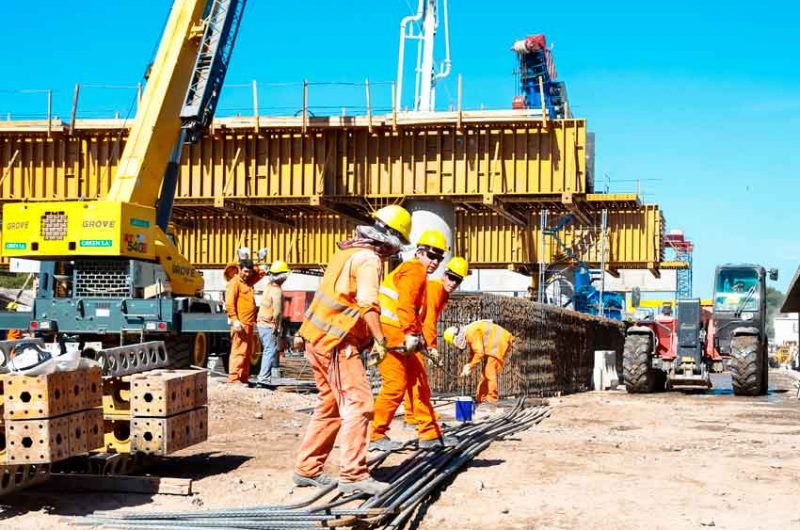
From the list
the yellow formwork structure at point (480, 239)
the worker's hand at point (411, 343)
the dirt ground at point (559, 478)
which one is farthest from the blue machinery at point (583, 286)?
the worker's hand at point (411, 343)

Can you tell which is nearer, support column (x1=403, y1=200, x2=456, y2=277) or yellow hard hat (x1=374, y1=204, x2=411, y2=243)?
yellow hard hat (x1=374, y1=204, x2=411, y2=243)

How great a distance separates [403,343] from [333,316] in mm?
1862

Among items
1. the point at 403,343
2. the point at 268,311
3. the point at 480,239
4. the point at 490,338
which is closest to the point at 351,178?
the point at 480,239

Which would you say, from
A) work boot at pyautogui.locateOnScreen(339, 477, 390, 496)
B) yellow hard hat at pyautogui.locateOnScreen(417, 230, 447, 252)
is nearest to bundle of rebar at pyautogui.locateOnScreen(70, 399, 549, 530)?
work boot at pyautogui.locateOnScreen(339, 477, 390, 496)

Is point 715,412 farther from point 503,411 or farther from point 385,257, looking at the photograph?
point 385,257

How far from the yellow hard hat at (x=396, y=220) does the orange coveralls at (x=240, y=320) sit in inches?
341

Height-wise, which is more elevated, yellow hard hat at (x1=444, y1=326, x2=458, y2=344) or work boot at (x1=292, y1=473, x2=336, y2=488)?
yellow hard hat at (x1=444, y1=326, x2=458, y2=344)

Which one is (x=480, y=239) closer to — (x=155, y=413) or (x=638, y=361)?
(x=638, y=361)

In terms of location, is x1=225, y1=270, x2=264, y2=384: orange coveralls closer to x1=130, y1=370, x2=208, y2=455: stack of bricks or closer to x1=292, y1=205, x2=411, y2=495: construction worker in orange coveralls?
x1=130, y1=370, x2=208, y2=455: stack of bricks

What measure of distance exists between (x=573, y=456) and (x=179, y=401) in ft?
12.3

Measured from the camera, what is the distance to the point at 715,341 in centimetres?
2033

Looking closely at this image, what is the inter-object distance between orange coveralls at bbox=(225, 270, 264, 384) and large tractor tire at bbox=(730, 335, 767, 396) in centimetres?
880

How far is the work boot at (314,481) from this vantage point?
7312 mm

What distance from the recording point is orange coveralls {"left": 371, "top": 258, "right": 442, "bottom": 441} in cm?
870
